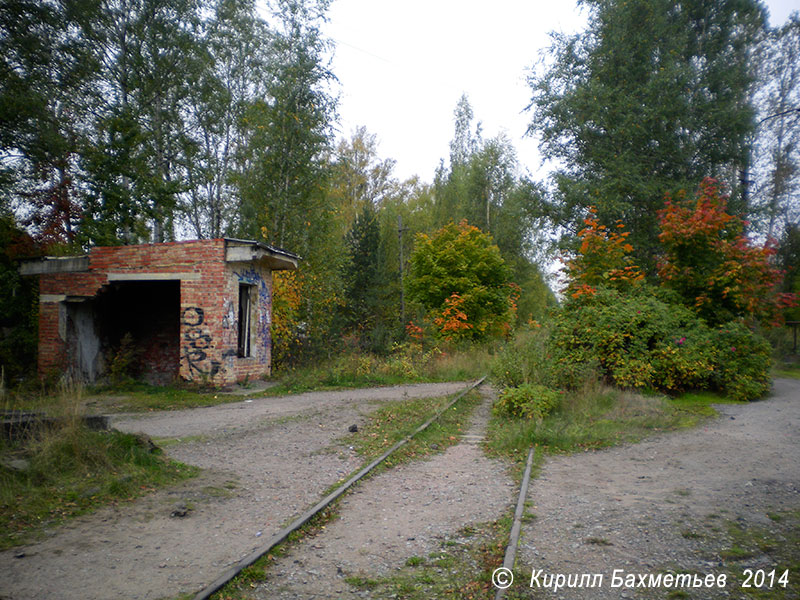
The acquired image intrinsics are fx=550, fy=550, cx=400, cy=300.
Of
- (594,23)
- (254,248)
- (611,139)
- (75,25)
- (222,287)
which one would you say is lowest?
(222,287)

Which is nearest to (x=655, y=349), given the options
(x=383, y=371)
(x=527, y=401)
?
(x=527, y=401)

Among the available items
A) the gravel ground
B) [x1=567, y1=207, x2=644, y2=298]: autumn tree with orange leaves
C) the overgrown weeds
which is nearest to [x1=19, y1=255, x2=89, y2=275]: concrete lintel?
the gravel ground

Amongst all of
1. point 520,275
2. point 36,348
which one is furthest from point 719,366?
point 520,275

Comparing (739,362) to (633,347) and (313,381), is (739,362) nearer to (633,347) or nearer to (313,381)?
(633,347)

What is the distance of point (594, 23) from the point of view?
2562 centimetres

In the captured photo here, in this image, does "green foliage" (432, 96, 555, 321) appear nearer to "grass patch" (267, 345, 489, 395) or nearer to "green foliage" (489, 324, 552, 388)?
"grass patch" (267, 345, 489, 395)

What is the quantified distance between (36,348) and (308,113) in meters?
12.2

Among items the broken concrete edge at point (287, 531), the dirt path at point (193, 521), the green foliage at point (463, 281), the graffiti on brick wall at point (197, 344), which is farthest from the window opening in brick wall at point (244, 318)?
the green foliage at point (463, 281)

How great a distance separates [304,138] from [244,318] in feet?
28.2

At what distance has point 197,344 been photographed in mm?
14219

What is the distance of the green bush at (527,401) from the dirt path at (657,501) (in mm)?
1960

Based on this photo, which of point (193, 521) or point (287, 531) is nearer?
point (287, 531)

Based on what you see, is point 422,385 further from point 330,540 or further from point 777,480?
point 330,540

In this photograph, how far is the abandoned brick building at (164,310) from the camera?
1414 centimetres
